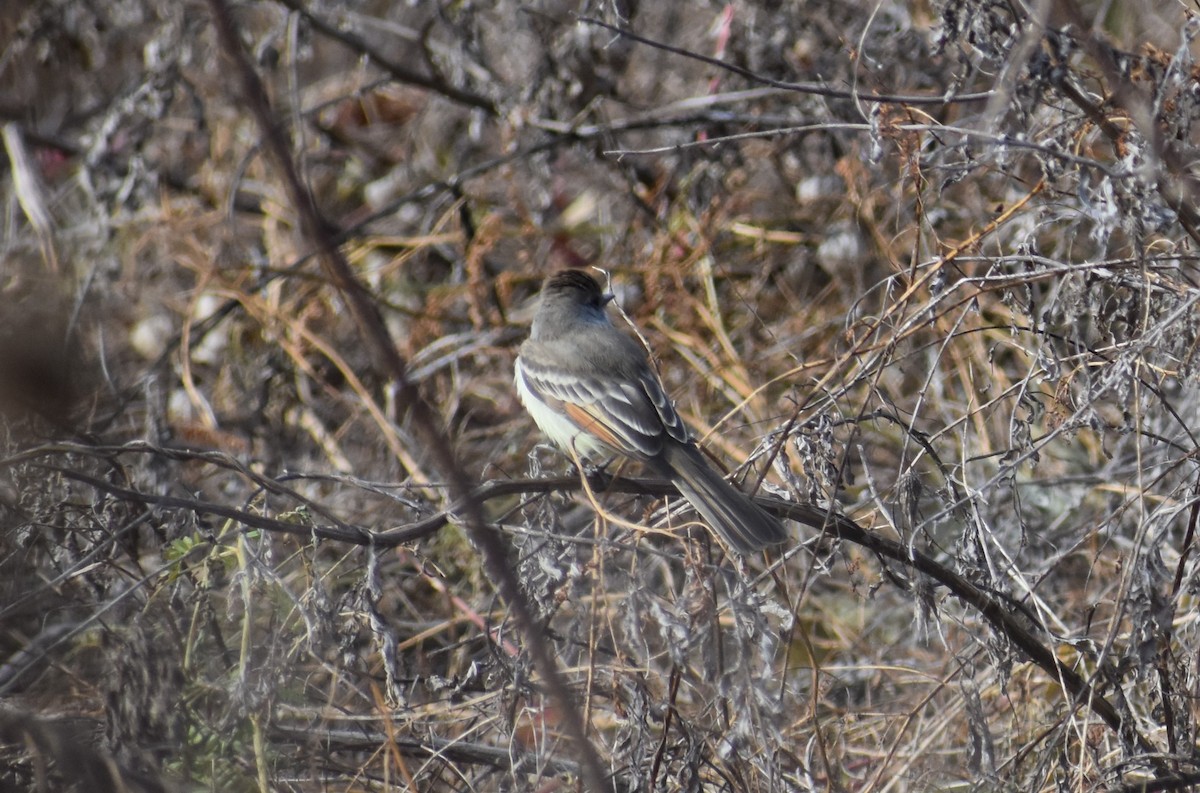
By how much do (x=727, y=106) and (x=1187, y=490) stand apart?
4.55 m

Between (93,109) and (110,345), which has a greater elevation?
(93,109)

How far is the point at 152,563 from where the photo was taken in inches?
233

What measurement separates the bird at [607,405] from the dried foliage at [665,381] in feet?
0.55

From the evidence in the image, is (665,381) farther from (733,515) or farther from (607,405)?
(733,515)

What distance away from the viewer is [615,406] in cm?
489

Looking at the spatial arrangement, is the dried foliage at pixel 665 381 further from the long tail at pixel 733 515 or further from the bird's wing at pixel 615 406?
the bird's wing at pixel 615 406

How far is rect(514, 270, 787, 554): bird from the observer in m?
3.79

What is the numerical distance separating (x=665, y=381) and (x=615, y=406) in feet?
6.95

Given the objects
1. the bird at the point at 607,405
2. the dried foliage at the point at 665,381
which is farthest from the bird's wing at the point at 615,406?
the dried foliage at the point at 665,381

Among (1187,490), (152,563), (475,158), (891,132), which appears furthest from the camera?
(475,158)

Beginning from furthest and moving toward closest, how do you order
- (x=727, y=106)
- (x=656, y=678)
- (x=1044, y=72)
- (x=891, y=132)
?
(x=727, y=106) → (x=656, y=678) → (x=891, y=132) → (x=1044, y=72)

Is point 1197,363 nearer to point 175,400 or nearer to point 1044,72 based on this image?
point 1044,72

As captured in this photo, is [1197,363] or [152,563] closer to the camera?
[1197,363]

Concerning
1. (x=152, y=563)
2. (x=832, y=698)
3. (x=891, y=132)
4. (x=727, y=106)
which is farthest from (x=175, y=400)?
(x=891, y=132)
